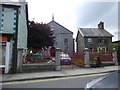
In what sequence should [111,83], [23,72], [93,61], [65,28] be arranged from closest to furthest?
[111,83] < [23,72] < [93,61] < [65,28]

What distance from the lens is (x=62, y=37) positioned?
1286 inches

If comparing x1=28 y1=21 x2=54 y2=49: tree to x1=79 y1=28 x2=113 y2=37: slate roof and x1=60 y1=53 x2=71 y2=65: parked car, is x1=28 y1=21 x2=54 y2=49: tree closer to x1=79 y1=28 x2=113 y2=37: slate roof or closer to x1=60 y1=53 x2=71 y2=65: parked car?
x1=60 y1=53 x2=71 y2=65: parked car

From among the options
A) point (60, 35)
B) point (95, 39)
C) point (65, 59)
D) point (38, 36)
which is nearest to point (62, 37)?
point (60, 35)

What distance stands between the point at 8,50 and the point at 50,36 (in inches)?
545

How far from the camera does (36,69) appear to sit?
380 inches

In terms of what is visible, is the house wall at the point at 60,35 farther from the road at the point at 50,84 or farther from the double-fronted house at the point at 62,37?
the road at the point at 50,84

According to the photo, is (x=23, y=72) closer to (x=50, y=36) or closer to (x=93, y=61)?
(x=93, y=61)

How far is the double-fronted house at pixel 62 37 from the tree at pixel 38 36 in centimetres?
1015

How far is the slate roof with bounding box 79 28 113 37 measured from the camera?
2851 cm

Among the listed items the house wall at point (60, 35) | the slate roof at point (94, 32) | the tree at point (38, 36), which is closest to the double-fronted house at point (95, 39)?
the slate roof at point (94, 32)

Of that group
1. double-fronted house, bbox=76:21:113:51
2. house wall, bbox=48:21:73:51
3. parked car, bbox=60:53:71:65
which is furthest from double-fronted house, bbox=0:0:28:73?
house wall, bbox=48:21:73:51

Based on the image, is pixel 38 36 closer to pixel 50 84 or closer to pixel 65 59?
pixel 65 59

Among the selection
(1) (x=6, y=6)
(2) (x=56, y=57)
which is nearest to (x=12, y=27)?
(1) (x=6, y=6)

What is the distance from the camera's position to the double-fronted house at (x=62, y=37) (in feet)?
107
